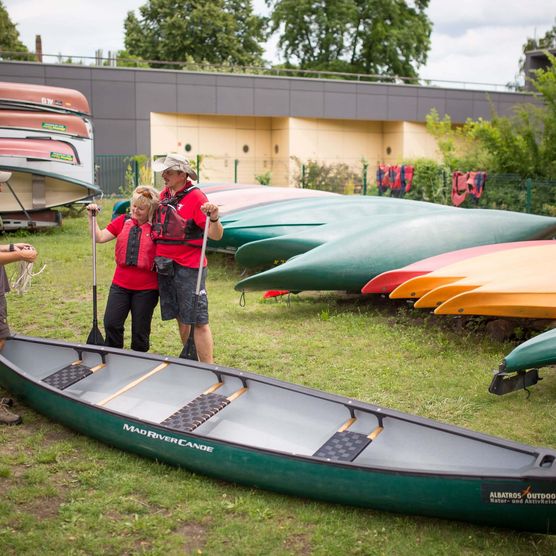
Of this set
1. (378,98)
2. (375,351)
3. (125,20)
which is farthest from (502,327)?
(125,20)

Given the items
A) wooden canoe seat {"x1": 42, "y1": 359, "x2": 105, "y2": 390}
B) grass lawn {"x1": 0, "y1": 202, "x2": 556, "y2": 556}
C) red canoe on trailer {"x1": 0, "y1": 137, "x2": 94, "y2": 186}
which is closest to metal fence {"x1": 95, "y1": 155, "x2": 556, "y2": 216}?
red canoe on trailer {"x1": 0, "y1": 137, "x2": 94, "y2": 186}

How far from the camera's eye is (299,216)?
1030 cm

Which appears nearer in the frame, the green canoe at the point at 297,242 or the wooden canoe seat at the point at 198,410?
the wooden canoe seat at the point at 198,410

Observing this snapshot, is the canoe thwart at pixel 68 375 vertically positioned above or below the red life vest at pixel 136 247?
below

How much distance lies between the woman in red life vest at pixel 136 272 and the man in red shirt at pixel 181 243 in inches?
3.9

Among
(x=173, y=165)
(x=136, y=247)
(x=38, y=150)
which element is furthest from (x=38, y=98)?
(x=173, y=165)

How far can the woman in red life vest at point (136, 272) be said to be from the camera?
18.4 ft

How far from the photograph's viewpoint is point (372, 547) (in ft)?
11.6

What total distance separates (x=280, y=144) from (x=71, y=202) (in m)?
18.5

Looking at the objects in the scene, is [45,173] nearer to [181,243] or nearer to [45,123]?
[45,123]

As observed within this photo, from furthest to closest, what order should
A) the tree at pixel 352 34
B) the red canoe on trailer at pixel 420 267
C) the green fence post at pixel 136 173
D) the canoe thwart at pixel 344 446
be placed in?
the tree at pixel 352 34 < the green fence post at pixel 136 173 < the red canoe on trailer at pixel 420 267 < the canoe thwart at pixel 344 446

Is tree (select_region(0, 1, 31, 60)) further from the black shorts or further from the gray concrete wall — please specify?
the black shorts

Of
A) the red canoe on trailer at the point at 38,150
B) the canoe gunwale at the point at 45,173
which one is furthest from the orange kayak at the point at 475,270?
the red canoe on trailer at the point at 38,150

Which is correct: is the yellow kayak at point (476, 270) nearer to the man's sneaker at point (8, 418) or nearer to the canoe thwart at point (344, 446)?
the canoe thwart at point (344, 446)
